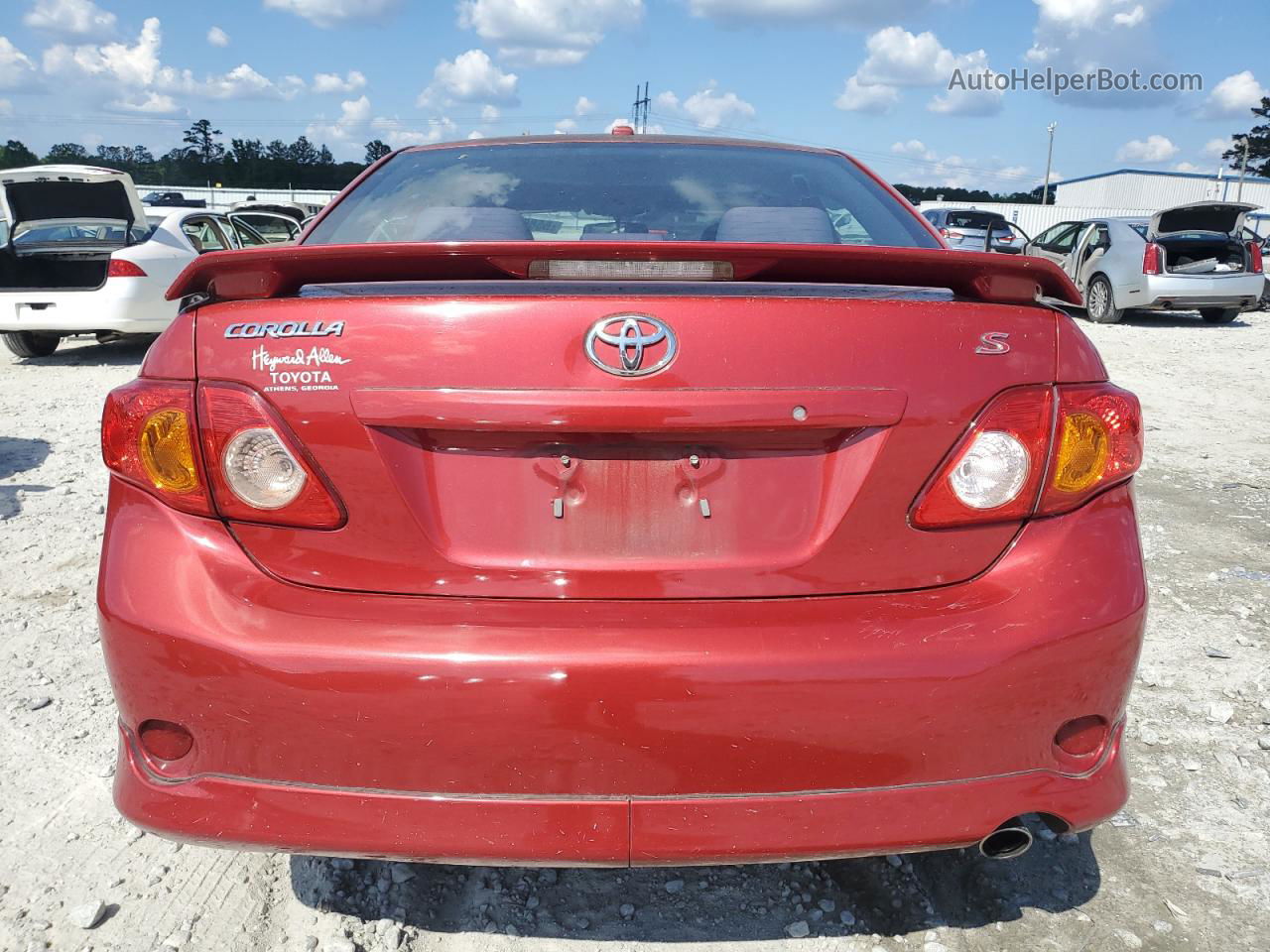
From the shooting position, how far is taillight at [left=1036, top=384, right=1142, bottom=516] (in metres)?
1.62

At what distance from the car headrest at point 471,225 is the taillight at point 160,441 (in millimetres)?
891

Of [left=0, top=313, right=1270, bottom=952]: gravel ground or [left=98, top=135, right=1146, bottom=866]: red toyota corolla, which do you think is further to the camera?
[left=0, top=313, right=1270, bottom=952]: gravel ground

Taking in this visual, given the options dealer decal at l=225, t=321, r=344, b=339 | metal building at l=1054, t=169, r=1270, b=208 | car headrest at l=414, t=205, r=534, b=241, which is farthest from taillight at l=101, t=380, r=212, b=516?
metal building at l=1054, t=169, r=1270, b=208

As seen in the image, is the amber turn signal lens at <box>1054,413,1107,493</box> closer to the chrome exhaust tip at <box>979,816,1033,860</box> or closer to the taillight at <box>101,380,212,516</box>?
the chrome exhaust tip at <box>979,816,1033,860</box>

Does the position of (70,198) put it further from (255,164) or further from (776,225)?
(255,164)

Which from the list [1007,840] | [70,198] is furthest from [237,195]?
[1007,840]

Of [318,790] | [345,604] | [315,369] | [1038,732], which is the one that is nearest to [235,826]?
[318,790]

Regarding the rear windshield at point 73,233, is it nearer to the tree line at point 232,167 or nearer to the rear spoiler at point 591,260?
the rear spoiler at point 591,260

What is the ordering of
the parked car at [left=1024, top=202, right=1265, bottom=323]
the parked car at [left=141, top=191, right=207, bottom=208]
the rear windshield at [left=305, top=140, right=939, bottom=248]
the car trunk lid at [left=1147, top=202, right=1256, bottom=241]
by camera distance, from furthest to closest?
the parked car at [left=141, top=191, right=207, bottom=208], the car trunk lid at [left=1147, top=202, right=1256, bottom=241], the parked car at [left=1024, top=202, right=1265, bottom=323], the rear windshield at [left=305, top=140, right=939, bottom=248]

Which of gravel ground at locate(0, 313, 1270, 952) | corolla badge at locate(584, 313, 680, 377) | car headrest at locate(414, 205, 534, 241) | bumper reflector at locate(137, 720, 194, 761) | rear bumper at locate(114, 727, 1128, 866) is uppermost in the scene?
car headrest at locate(414, 205, 534, 241)

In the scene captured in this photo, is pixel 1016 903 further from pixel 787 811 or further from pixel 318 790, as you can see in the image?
pixel 318 790

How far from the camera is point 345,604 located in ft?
5.07

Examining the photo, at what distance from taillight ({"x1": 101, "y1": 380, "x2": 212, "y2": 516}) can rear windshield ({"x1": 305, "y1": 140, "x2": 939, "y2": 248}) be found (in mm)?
894

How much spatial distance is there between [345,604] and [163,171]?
229 feet
